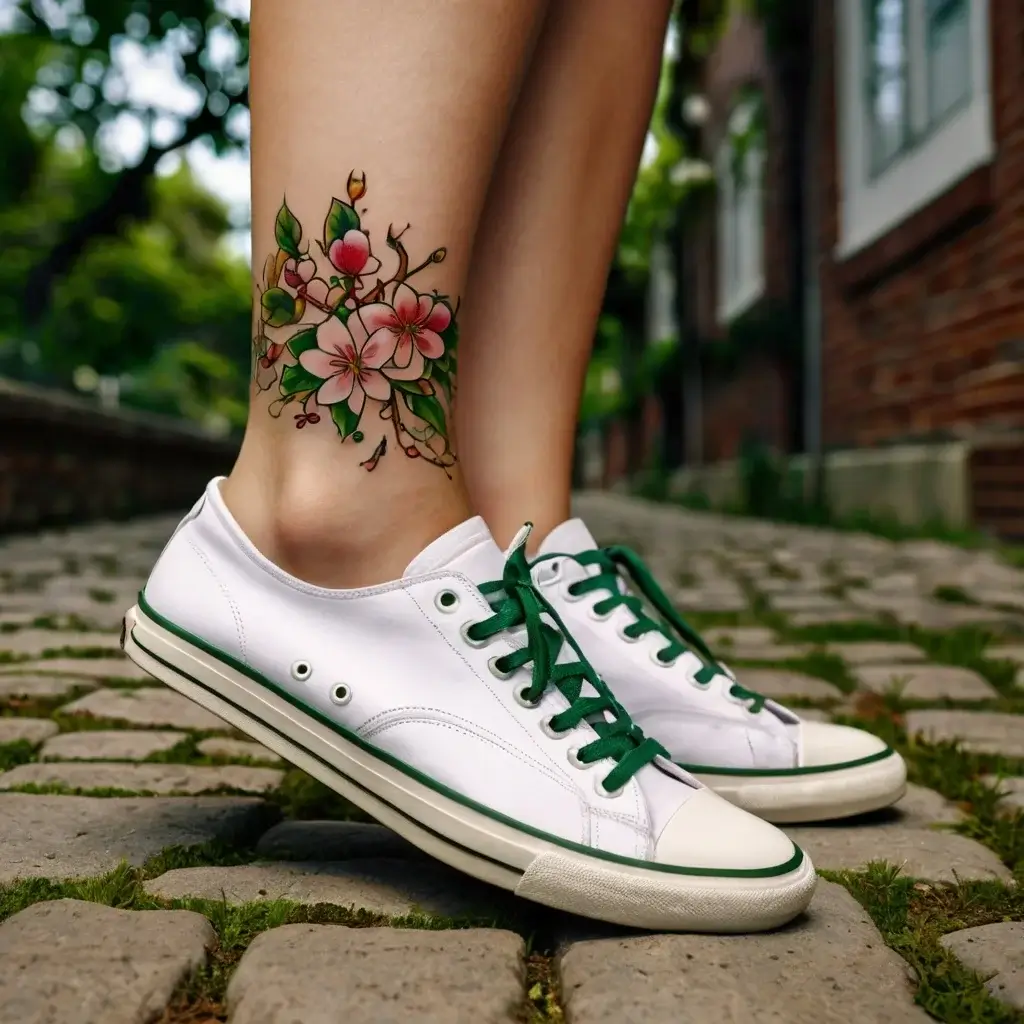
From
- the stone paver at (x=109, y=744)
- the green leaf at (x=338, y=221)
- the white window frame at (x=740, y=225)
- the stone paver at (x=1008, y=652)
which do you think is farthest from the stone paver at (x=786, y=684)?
the white window frame at (x=740, y=225)

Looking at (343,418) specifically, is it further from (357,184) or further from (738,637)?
(738,637)

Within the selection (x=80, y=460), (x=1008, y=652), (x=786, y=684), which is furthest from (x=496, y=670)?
(x=80, y=460)

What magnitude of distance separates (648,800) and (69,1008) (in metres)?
0.47

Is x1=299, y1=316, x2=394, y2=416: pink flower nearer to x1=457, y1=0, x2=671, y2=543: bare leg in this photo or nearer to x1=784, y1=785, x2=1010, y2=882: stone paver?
x1=457, y1=0, x2=671, y2=543: bare leg

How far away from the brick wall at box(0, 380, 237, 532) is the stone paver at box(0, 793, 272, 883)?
3587 mm

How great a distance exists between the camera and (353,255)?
3.47ft

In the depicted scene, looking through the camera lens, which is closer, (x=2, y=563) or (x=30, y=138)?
(x=2, y=563)

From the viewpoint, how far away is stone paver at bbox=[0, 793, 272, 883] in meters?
1.03

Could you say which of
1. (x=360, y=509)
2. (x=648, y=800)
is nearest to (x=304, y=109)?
(x=360, y=509)

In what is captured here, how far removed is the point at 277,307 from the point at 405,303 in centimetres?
13

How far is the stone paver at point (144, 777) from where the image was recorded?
1.31 m

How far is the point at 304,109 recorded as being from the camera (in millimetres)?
1040

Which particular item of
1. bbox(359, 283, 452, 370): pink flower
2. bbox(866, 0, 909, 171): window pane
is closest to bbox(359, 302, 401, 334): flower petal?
bbox(359, 283, 452, 370): pink flower

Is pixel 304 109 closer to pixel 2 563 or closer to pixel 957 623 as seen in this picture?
pixel 957 623
